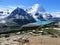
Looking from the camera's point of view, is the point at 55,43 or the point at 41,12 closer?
the point at 55,43

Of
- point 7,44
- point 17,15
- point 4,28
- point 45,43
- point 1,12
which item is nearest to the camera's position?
point 7,44

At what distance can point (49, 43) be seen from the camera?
17.7 metres

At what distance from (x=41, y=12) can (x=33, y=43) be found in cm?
4144

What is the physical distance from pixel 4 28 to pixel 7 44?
1255 cm

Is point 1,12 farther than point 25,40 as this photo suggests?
Yes

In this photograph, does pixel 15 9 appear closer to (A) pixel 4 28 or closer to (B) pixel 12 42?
(A) pixel 4 28

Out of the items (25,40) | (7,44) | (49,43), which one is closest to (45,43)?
(49,43)

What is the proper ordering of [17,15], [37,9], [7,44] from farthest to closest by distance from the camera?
[37,9]
[17,15]
[7,44]

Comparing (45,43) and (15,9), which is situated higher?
(15,9)

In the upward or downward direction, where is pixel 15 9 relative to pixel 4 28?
upward

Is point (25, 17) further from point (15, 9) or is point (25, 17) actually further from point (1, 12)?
point (1, 12)

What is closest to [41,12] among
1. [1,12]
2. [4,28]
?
[1,12]

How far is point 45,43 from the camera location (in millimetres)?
17625

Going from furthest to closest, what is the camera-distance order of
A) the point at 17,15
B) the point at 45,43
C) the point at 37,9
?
the point at 37,9, the point at 17,15, the point at 45,43
